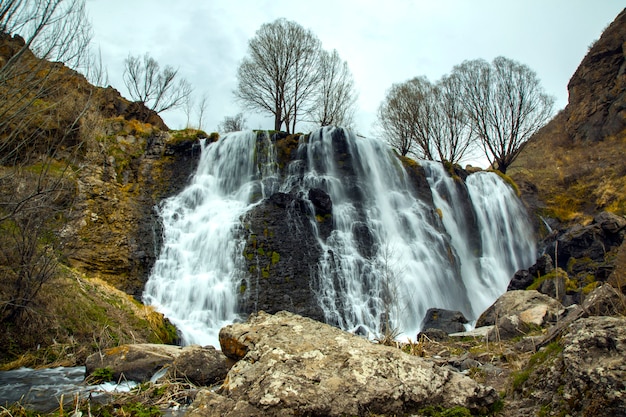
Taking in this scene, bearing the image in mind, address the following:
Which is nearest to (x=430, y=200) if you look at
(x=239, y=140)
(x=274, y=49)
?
(x=239, y=140)

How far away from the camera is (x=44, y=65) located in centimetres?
558

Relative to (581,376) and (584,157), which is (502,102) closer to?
(584,157)

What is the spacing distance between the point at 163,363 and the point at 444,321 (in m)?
9.05

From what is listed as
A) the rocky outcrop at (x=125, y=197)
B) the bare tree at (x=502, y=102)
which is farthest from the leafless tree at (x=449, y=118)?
the rocky outcrop at (x=125, y=197)

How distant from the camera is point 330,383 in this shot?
10.6 ft

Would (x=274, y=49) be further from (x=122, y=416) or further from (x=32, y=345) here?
(x=122, y=416)

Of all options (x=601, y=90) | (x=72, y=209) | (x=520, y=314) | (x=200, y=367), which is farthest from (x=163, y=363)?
(x=601, y=90)

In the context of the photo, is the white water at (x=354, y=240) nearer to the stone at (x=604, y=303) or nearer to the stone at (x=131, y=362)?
the stone at (x=131, y=362)

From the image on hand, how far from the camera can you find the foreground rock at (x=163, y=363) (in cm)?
506

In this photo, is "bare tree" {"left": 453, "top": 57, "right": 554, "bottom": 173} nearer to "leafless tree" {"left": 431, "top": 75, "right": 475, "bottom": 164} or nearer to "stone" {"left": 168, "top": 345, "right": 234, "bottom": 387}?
"leafless tree" {"left": 431, "top": 75, "right": 475, "bottom": 164}

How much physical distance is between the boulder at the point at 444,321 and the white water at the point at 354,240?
0.97 m

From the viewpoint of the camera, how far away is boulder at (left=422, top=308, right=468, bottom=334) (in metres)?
11.9

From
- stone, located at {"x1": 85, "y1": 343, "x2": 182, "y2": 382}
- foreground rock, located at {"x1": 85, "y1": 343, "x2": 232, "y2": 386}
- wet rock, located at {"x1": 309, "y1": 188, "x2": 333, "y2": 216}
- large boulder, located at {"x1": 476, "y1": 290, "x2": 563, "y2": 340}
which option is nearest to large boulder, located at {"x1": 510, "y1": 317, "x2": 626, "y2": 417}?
foreground rock, located at {"x1": 85, "y1": 343, "x2": 232, "y2": 386}

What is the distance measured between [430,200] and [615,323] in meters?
18.6
